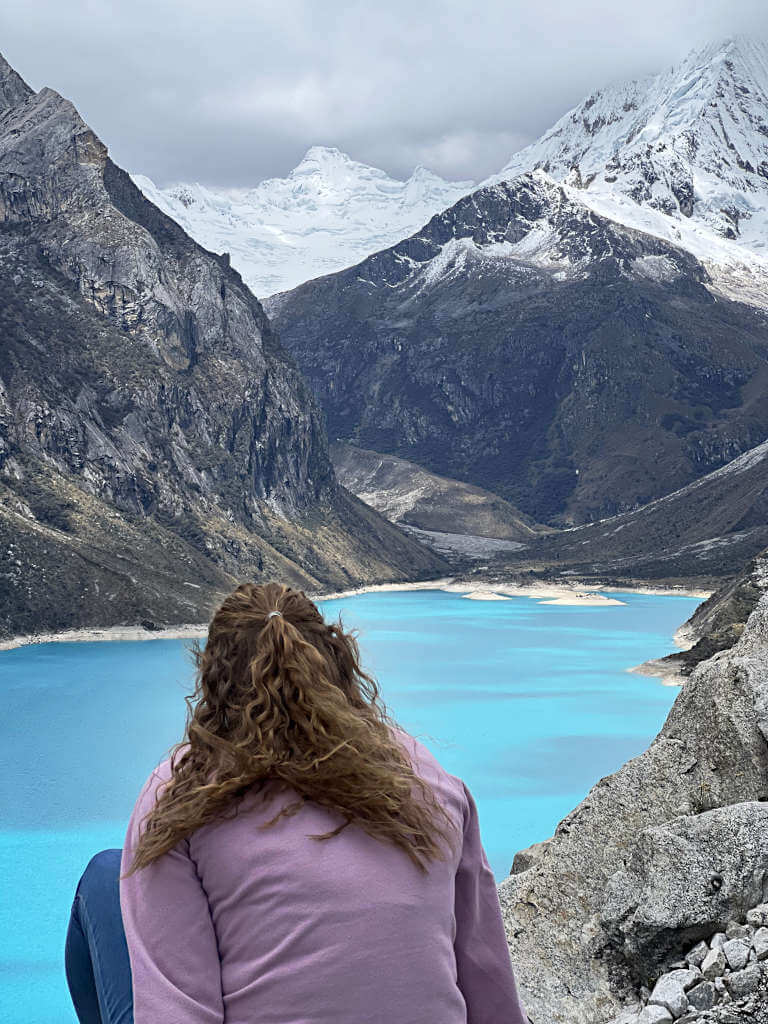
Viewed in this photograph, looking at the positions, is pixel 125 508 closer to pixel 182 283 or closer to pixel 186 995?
pixel 182 283

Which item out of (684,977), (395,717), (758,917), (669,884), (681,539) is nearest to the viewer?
(684,977)

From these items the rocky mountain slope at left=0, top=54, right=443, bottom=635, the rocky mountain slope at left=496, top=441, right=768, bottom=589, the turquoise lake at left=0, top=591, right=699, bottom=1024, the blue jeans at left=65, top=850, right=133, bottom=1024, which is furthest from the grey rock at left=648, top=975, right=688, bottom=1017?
the rocky mountain slope at left=496, top=441, right=768, bottom=589

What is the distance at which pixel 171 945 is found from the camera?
113 inches

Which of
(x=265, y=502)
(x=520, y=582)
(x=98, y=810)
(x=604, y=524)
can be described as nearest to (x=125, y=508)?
(x=265, y=502)

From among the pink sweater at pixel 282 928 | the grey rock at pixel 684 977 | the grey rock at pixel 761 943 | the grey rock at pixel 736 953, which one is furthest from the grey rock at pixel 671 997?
the pink sweater at pixel 282 928

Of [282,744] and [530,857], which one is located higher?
[282,744]

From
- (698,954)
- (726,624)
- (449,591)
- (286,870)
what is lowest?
(449,591)

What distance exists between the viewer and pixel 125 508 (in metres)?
106

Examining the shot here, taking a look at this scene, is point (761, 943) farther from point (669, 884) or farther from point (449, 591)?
point (449, 591)

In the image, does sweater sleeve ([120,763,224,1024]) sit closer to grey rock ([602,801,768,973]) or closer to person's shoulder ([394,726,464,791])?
person's shoulder ([394,726,464,791])

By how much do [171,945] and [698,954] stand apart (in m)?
4.43

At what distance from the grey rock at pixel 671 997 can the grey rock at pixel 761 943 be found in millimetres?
445

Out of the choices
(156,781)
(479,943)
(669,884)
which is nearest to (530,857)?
(669,884)

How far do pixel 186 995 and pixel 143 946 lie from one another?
175 millimetres
